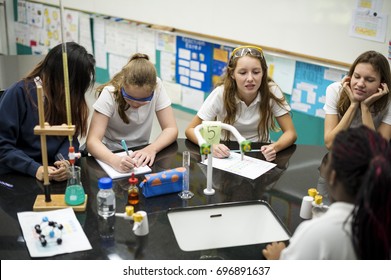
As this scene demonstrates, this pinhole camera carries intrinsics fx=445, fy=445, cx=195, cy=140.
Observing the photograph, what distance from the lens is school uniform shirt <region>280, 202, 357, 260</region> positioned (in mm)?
1000

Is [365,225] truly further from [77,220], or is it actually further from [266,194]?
[77,220]

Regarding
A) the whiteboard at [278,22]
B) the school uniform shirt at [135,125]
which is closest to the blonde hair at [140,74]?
the school uniform shirt at [135,125]

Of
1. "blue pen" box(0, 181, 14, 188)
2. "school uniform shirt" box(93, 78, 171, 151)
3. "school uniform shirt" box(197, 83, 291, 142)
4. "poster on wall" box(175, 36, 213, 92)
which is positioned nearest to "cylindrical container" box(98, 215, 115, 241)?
"blue pen" box(0, 181, 14, 188)

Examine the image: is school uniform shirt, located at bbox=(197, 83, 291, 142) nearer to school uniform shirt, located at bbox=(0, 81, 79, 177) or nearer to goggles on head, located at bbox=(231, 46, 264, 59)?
goggles on head, located at bbox=(231, 46, 264, 59)

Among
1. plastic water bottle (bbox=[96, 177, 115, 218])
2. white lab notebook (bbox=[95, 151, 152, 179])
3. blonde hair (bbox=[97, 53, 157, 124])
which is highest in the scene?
blonde hair (bbox=[97, 53, 157, 124])

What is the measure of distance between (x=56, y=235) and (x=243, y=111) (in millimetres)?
1235

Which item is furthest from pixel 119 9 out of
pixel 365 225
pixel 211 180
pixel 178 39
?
pixel 365 225

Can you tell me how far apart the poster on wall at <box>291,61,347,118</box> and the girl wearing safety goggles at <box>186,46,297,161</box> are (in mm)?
847

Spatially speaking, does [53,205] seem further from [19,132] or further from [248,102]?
[248,102]

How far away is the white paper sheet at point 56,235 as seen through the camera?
1255 mm

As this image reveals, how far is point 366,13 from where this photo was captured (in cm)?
267

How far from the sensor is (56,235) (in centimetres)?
130

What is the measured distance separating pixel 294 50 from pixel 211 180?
1.70 m

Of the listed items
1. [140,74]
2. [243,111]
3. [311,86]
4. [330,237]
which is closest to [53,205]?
[140,74]
